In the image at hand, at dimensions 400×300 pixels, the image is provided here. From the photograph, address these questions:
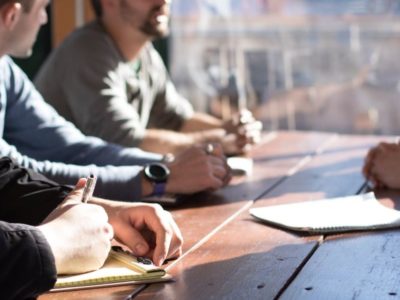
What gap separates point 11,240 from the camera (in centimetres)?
118

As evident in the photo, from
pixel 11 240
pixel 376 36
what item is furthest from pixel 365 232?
pixel 376 36

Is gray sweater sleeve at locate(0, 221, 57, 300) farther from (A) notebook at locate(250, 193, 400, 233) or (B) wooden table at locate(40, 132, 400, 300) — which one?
(A) notebook at locate(250, 193, 400, 233)

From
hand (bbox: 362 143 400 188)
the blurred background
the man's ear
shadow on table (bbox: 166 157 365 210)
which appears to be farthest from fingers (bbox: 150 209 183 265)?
the blurred background

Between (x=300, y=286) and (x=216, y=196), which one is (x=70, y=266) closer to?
(x=300, y=286)

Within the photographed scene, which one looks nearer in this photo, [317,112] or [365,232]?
[365,232]

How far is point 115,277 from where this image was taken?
4.39 feet

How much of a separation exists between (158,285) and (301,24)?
364 cm

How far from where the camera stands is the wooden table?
1.29 meters

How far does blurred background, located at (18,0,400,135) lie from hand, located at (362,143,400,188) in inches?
99.3

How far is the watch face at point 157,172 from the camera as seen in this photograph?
6.65 ft

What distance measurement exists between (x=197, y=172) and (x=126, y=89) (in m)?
0.93

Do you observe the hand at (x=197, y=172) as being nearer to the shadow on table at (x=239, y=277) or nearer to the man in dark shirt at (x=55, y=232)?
the man in dark shirt at (x=55, y=232)

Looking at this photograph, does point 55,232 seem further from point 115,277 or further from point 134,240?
point 134,240

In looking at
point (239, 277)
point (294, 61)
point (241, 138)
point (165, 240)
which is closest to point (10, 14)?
point (165, 240)
